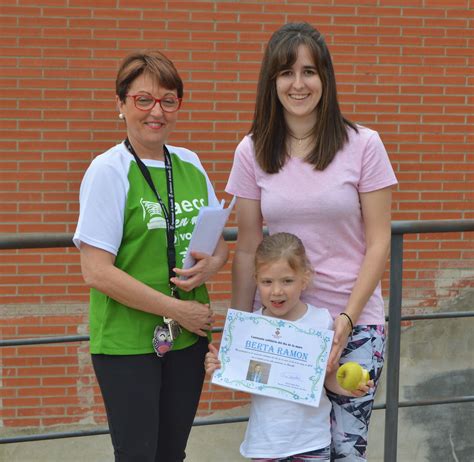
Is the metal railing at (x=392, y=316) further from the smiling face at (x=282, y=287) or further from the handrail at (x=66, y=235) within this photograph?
the smiling face at (x=282, y=287)

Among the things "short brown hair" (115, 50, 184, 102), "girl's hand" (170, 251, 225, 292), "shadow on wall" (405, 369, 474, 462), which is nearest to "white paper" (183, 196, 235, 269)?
"girl's hand" (170, 251, 225, 292)

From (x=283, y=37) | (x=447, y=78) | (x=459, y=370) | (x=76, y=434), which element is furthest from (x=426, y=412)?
(x=283, y=37)

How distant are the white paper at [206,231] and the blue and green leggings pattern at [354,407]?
0.49 meters

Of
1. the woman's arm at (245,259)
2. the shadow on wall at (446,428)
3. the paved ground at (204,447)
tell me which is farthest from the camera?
the shadow on wall at (446,428)

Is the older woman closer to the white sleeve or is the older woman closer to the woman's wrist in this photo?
the white sleeve

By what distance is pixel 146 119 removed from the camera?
224 centimetres

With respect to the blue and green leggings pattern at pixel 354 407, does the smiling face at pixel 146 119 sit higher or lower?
higher

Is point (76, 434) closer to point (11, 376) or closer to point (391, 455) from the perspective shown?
point (391, 455)

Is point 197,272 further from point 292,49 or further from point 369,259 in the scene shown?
point 292,49

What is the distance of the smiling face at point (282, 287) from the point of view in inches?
88.9

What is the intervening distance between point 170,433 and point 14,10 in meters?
3.21

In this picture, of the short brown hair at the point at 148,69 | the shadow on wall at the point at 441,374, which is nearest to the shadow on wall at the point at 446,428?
the shadow on wall at the point at 441,374

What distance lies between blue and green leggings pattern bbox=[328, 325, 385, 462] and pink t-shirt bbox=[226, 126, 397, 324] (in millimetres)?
58

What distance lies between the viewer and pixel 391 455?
3.25 m
